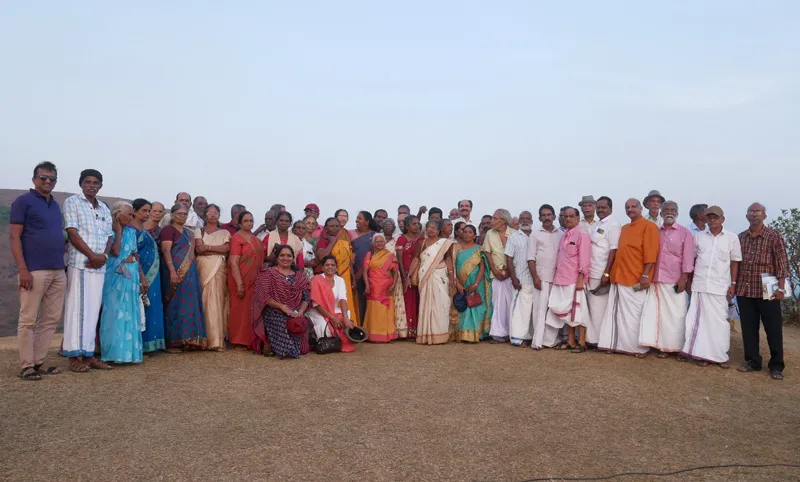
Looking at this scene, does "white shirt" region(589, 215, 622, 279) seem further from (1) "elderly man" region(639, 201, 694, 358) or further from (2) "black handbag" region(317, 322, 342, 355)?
(2) "black handbag" region(317, 322, 342, 355)

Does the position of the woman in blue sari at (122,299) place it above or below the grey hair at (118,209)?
below

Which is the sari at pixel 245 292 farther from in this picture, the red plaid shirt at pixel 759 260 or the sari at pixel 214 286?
the red plaid shirt at pixel 759 260

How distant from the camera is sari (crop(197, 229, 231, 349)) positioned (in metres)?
7.54

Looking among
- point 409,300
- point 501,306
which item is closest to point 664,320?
point 501,306

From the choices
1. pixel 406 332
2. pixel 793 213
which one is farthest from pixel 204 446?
pixel 793 213

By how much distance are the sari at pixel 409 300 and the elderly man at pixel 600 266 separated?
251cm

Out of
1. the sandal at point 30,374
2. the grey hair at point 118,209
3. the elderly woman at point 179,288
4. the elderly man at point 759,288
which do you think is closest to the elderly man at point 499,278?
the elderly man at point 759,288

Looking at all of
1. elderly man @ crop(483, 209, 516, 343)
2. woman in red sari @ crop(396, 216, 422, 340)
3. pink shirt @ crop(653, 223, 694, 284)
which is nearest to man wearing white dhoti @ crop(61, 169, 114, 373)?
woman in red sari @ crop(396, 216, 422, 340)

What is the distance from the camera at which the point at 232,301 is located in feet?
25.6

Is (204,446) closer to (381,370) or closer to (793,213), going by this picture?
(381,370)

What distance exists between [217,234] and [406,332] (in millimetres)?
3109

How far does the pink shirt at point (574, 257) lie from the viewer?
787 cm

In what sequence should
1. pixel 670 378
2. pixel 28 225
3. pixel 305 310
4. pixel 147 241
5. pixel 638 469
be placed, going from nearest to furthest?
pixel 638 469
pixel 28 225
pixel 670 378
pixel 147 241
pixel 305 310

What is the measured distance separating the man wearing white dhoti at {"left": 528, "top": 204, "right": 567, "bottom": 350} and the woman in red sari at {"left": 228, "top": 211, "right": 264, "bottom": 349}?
3.94m
